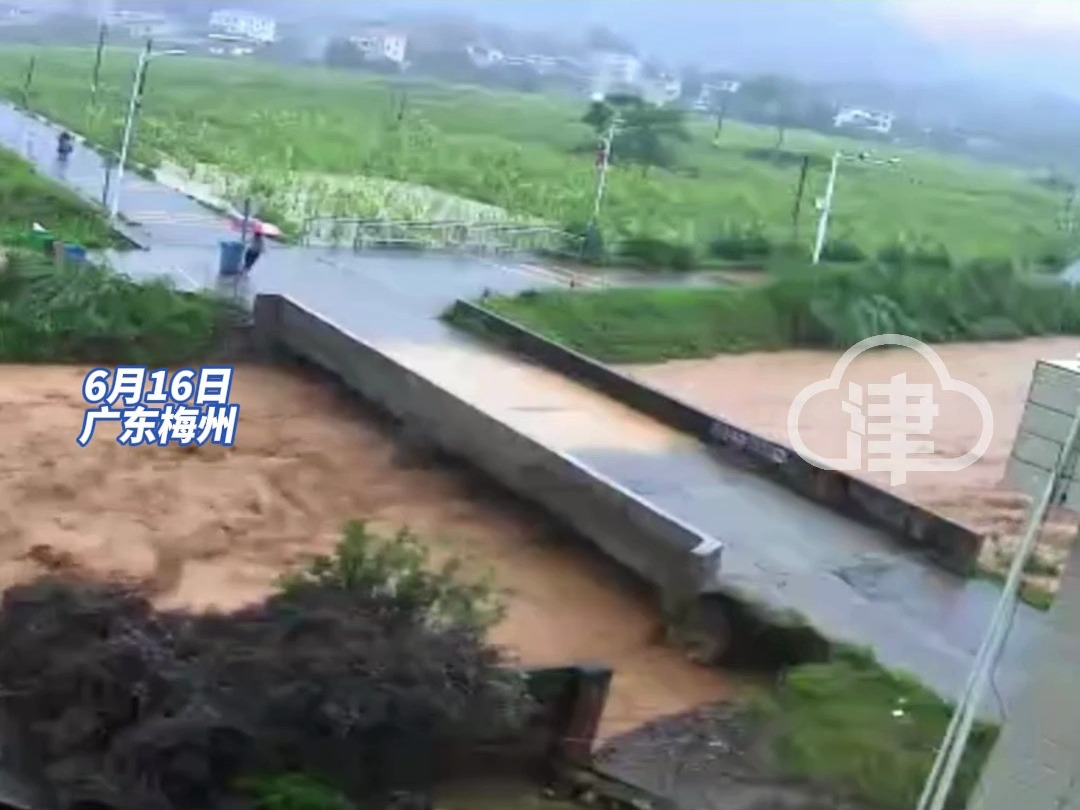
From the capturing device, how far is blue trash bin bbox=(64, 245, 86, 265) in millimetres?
4027

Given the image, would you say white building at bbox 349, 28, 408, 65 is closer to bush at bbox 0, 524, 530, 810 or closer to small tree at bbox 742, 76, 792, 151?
small tree at bbox 742, 76, 792, 151

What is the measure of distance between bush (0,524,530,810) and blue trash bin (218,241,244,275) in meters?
2.63

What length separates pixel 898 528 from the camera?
304 centimetres

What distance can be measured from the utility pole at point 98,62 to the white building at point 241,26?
0.48 meters

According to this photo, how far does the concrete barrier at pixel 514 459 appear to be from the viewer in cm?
265

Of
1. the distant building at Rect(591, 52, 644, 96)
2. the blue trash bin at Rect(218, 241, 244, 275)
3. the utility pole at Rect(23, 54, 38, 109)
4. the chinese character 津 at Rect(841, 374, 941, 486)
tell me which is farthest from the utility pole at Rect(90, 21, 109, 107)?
the chinese character 津 at Rect(841, 374, 941, 486)

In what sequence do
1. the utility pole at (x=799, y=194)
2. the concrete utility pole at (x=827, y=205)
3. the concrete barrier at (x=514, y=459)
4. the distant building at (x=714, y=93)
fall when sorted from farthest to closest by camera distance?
the utility pole at (x=799, y=194), the concrete utility pole at (x=827, y=205), the distant building at (x=714, y=93), the concrete barrier at (x=514, y=459)

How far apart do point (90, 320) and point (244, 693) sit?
2.35m

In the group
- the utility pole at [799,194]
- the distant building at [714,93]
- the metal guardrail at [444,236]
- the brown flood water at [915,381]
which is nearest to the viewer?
the brown flood water at [915,381]

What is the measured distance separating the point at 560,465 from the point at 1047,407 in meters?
2.01

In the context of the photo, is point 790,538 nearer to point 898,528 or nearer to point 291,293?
point 898,528

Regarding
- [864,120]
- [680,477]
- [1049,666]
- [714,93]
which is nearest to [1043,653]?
[1049,666]

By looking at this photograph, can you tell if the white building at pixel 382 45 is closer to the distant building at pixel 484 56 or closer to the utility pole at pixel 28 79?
the distant building at pixel 484 56

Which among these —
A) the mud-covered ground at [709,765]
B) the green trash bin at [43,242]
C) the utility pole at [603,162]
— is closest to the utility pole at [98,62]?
the green trash bin at [43,242]
